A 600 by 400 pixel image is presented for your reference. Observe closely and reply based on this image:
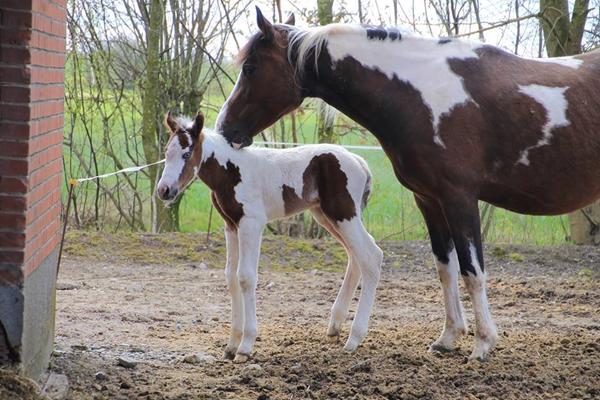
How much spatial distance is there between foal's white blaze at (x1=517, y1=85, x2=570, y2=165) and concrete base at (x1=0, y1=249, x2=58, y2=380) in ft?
9.98

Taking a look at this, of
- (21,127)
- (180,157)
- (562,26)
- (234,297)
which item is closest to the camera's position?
(21,127)

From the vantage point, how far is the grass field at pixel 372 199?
1316 cm

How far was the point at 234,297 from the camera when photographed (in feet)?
20.3

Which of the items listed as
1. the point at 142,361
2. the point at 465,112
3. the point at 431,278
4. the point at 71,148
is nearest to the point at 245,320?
the point at 142,361

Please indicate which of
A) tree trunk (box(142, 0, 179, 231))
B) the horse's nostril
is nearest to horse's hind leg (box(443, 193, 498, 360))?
the horse's nostril

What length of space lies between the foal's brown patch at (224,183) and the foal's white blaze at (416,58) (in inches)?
41.5

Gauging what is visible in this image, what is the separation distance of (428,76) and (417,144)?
49 centimetres

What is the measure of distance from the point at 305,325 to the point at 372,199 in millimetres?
6797

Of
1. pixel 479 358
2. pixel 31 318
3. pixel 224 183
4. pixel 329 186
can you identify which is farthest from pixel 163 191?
pixel 479 358

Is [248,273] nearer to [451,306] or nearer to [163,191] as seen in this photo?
[163,191]

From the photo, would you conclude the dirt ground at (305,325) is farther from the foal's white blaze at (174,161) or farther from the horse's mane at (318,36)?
the horse's mane at (318,36)

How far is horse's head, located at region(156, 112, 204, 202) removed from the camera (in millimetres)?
5887

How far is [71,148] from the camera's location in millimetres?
13344

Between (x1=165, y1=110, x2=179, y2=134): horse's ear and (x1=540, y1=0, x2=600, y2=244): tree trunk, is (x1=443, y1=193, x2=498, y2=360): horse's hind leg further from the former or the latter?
(x1=540, y1=0, x2=600, y2=244): tree trunk
